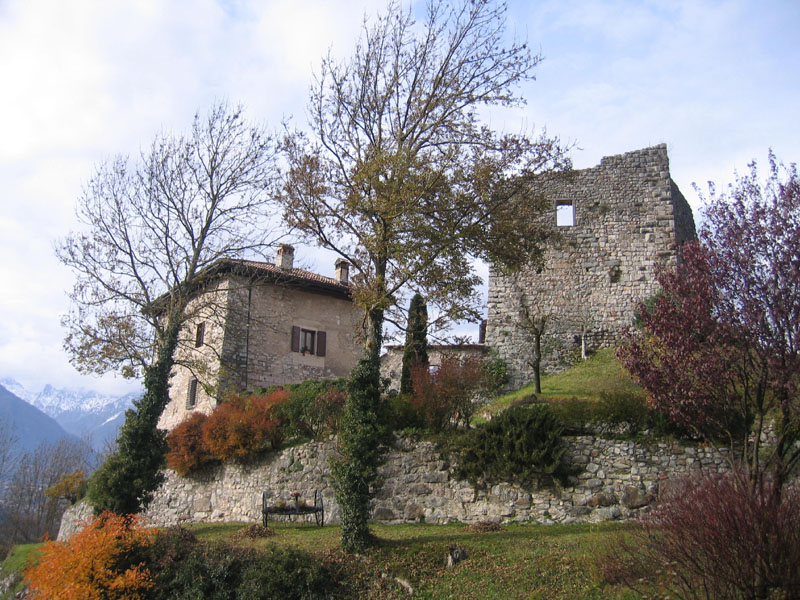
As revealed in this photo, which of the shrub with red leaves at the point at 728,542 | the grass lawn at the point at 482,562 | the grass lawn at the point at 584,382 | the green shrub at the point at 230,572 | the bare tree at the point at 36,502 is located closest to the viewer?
the shrub with red leaves at the point at 728,542

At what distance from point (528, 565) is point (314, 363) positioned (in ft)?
56.4

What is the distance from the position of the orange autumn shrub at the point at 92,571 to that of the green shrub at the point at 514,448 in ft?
22.2

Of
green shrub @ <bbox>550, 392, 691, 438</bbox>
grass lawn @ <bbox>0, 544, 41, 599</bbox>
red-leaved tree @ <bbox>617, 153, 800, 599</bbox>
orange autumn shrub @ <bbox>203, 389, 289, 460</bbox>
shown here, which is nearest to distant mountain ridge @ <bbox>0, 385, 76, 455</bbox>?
grass lawn @ <bbox>0, 544, 41, 599</bbox>

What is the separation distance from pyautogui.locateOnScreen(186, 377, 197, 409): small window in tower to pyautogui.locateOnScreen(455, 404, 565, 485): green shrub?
1501 centimetres

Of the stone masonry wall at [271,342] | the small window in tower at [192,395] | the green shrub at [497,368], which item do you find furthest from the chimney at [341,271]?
the green shrub at [497,368]

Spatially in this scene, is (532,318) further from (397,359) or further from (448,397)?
(448,397)

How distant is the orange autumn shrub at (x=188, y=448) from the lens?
714 inches

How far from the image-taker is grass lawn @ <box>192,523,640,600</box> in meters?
9.13

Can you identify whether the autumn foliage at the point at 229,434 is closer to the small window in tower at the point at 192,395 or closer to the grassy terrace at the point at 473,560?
the grassy terrace at the point at 473,560

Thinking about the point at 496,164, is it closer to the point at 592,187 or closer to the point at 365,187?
the point at 365,187

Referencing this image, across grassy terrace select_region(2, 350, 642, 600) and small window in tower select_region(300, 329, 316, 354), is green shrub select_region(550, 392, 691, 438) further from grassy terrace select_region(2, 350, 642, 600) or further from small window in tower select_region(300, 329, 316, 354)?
small window in tower select_region(300, 329, 316, 354)

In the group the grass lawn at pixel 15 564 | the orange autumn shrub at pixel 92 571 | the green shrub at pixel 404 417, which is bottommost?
the grass lawn at pixel 15 564

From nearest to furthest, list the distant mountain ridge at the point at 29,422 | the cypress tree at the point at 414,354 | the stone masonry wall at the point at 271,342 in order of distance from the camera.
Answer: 1. the cypress tree at the point at 414,354
2. the stone masonry wall at the point at 271,342
3. the distant mountain ridge at the point at 29,422

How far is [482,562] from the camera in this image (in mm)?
10289
